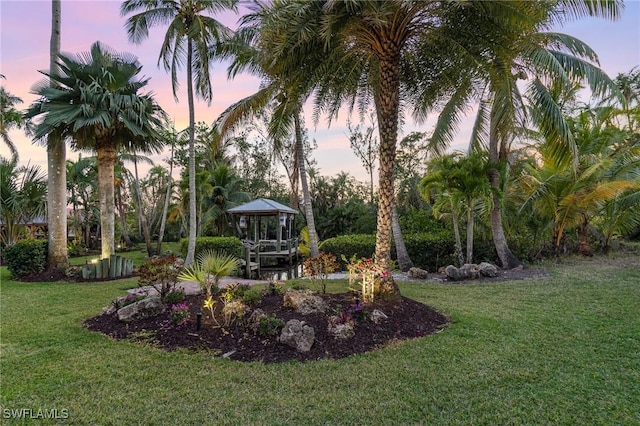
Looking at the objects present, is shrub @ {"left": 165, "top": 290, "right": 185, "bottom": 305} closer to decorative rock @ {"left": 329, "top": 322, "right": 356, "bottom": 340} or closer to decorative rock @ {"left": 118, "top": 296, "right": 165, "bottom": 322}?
decorative rock @ {"left": 118, "top": 296, "right": 165, "bottom": 322}

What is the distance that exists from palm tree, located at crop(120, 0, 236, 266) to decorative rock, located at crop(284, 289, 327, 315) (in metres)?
7.53

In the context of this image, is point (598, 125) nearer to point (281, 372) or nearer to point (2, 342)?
point (281, 372)

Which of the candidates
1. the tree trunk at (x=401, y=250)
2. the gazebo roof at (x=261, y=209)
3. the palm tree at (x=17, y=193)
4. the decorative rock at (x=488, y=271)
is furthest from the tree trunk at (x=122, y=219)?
the decorative rock at (x=488, y=271)

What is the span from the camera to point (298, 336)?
4.21 meters

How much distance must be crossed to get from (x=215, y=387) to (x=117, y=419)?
0.82 meters

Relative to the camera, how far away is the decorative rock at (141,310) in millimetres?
5207

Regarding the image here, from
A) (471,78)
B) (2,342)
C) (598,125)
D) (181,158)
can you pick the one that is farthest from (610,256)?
(181,158)

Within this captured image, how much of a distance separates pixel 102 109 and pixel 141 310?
699 centimetres

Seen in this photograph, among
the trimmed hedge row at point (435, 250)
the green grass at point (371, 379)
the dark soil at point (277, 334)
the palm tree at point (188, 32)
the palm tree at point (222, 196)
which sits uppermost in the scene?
the palm tree at point (188, 32)

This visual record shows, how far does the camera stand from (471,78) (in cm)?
726

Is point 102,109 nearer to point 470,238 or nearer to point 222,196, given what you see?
point 222,196

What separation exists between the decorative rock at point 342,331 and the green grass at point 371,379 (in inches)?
19.4

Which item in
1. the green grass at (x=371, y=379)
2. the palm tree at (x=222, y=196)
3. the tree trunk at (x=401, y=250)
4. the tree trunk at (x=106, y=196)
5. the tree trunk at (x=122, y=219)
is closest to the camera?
the green grass at (x=371, y=379)

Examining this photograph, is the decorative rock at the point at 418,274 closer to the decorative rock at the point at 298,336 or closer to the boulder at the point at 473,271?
the boulder at the point at 473,271
